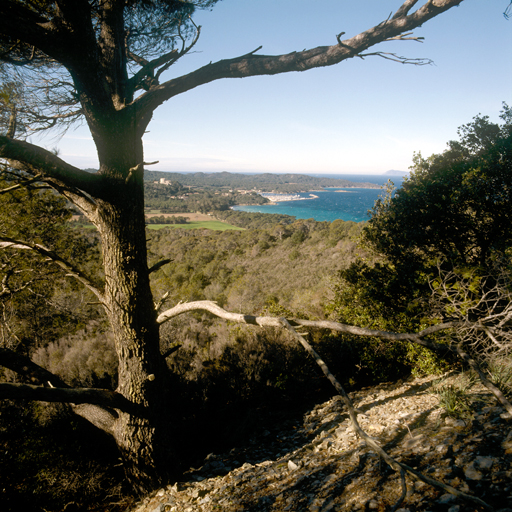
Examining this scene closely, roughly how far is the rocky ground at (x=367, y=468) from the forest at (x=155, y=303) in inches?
4.9

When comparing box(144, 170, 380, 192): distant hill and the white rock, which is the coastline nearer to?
box(144, 170, 380, 192): distant hill

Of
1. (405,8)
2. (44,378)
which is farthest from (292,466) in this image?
(405,8)

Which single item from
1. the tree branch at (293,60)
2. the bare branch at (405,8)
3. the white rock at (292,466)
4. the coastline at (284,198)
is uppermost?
the coastline at (284,198)

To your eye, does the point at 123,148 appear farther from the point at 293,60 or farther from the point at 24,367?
the point at 24,367

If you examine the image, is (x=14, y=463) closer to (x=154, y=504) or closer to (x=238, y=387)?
(x=154, y=504)

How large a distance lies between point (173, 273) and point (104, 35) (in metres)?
20.4

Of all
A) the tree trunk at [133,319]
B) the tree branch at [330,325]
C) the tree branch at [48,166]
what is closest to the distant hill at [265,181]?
the tree trunk at [133,319]

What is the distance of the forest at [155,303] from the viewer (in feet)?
7.07

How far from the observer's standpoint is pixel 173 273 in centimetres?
2189

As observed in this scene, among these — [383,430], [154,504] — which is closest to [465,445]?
[383,430]

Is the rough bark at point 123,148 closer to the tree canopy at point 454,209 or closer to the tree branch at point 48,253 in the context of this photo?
the tree branch at point 48,253

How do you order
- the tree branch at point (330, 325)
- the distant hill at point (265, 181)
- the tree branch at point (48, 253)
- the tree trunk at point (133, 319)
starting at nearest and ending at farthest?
the tree branch at point (330, 325), the tree trunk at point (133, 319), the tree branch at point (48, 253), the distant hill at point (265, 181)

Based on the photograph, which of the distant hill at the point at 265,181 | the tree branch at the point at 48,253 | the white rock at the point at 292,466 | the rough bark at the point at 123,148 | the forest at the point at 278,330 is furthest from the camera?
the distant hill at the point at 265,181

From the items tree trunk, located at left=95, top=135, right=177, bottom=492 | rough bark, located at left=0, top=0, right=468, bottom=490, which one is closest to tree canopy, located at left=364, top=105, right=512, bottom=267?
rough bark, located at left=0, top=0, right=468, bottom=490
